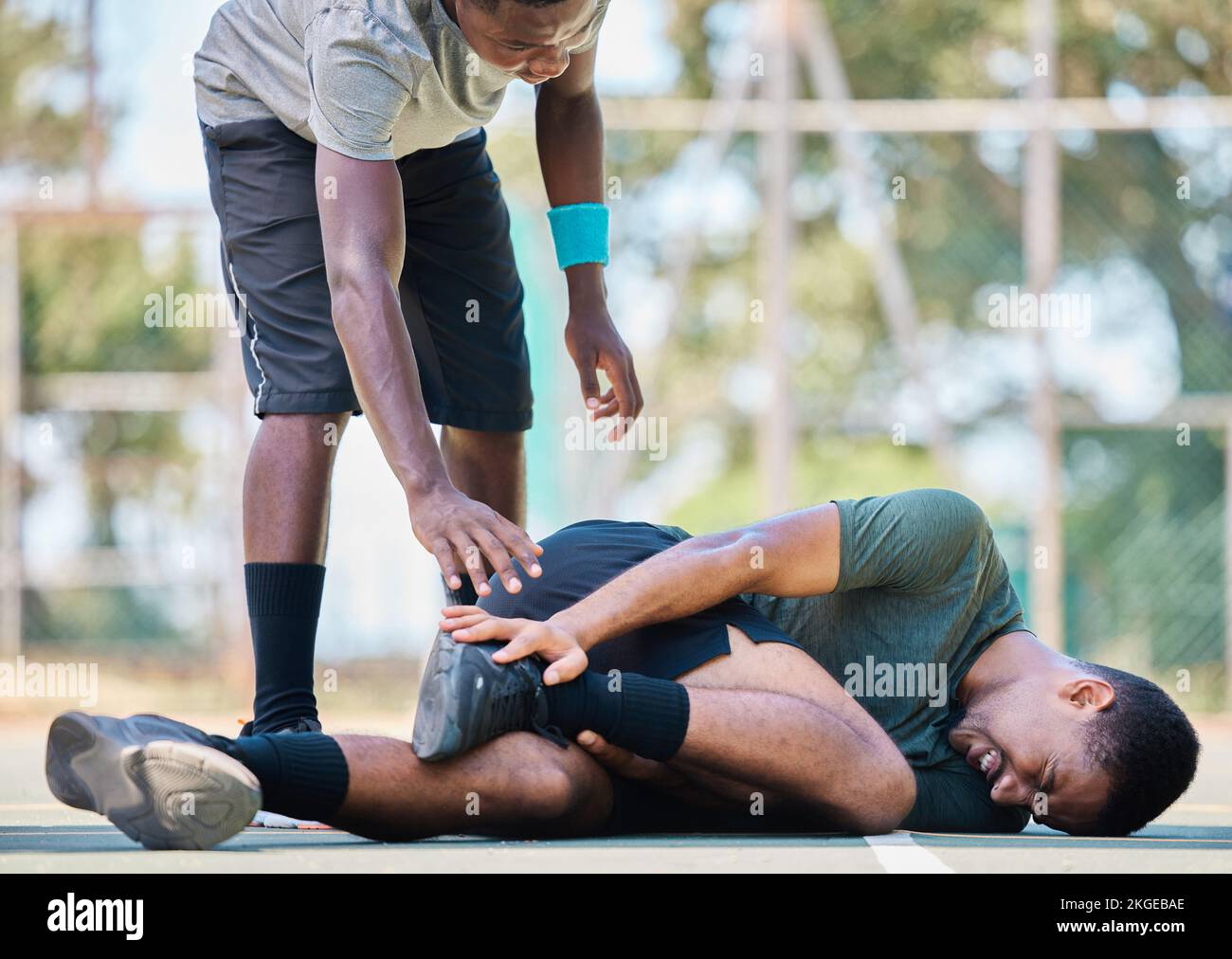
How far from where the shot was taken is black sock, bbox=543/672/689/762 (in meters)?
2.70

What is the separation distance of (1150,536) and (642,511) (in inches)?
156

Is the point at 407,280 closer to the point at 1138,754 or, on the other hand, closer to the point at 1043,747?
the point at 1043,747

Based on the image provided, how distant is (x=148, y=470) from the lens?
9.88m

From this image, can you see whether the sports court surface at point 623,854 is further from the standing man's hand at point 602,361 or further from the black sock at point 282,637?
the standing man's hand at point 602,361

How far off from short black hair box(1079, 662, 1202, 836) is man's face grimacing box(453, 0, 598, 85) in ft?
4.99

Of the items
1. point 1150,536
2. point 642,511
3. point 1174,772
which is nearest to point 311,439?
point 1174,772

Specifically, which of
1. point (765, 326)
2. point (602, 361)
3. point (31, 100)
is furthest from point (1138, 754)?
point (31, 100)

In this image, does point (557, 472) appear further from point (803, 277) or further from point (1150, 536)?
point (803, 277)

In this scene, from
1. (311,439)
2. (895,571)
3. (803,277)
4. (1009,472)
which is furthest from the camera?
(803,277)

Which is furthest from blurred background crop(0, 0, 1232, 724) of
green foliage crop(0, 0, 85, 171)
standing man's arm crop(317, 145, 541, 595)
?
standing man's arm crop(317, 145, 541, 595)

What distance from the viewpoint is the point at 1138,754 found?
2.98m

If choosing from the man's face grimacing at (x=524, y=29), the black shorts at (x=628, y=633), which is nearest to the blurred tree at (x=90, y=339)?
the man's face grimacing at (x=524, y=29)

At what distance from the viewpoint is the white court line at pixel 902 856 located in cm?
236

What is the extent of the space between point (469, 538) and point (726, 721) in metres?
0.51
